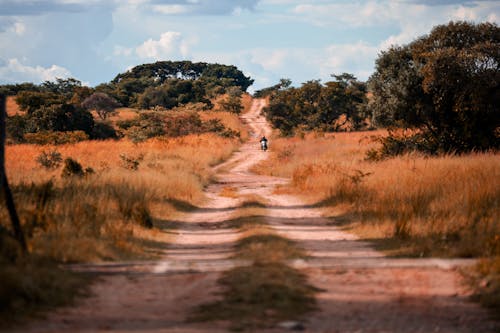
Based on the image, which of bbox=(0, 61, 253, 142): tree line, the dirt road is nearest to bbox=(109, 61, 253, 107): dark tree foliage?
bbox=(0, 61, 253, 142): tree line

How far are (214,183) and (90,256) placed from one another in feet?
61.1

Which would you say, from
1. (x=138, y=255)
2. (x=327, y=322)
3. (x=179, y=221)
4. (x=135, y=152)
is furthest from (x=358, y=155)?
(x=327, y=322)

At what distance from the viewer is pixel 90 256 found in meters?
10.8

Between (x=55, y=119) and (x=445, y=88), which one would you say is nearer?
(x=445, y=88)

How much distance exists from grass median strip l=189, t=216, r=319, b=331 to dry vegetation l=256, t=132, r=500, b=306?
2.13 meters

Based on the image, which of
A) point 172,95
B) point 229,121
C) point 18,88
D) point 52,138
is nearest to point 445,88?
point 52,138

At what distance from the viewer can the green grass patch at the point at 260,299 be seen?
776 centimetres

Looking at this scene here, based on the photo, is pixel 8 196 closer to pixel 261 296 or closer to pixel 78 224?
pixel 78 224

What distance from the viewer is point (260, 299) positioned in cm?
842

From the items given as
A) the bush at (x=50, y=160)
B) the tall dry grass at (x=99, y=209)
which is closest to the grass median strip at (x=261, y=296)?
the tall dry grass at (x=99, y=209)

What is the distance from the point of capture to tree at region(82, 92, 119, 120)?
75.9m

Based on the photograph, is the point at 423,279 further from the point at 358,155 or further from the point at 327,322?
the point at 358,155

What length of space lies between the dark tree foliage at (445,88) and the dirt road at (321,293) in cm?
1758

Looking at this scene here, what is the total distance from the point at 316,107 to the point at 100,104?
75.8 feet
